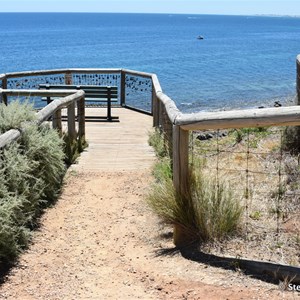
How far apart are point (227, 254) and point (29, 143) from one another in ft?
8.93

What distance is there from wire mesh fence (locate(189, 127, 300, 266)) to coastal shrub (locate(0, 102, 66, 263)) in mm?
1747

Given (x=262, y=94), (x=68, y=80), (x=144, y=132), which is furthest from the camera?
(x=262, y=94)

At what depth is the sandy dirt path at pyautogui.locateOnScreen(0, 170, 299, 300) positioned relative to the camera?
14.6ft

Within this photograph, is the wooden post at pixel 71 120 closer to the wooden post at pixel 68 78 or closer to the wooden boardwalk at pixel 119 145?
the wooden boardwalk at pixel 119 145

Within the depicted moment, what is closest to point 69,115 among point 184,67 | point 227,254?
point 227,254

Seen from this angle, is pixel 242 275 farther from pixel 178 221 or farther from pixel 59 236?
pixel 59 236

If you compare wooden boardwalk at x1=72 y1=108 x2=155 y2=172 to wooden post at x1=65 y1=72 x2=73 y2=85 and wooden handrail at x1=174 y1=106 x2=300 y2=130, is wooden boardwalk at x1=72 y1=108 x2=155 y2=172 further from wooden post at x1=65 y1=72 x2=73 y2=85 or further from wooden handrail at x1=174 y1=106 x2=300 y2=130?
wooden handrail at x1=174 y1=106 x2=300 y2=130

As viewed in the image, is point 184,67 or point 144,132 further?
point 184,67

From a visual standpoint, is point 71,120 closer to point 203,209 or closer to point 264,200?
point 264,200

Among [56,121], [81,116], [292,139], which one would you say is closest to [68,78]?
[81,116]

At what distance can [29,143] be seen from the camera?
6.41 metres

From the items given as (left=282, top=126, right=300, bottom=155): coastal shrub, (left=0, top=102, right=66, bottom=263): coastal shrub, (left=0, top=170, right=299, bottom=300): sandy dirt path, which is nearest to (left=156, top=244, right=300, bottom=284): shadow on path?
(left=0, top=170, right=299, bottom=300): sandy dirt path

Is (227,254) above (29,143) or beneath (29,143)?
beneath

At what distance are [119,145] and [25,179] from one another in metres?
4.72
